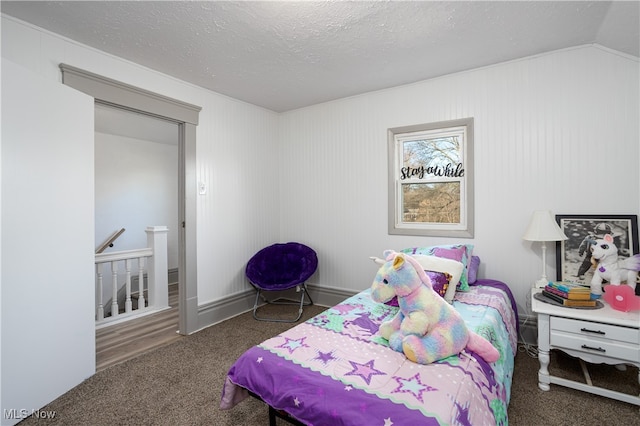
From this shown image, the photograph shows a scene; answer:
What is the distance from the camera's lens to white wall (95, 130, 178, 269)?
4.99 meters

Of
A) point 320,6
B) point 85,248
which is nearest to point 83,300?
point 85,248

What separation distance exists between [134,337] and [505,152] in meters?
3.99

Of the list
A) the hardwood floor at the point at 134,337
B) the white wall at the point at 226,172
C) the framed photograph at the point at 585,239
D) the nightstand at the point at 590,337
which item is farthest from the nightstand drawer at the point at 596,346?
the hardwood floor at the point at 134,337

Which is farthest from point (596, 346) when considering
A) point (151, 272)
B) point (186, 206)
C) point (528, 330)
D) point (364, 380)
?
point (151, 272)

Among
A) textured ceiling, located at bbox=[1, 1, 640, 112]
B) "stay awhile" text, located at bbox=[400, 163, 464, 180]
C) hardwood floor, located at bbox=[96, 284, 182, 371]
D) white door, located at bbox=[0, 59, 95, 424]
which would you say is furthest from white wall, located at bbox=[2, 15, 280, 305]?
"stay awhile" text, located at bbox=[400, 163, 464, 180]

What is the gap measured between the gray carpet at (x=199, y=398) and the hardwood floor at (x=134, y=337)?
0.22m

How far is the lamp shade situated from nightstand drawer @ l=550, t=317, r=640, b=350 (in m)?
0.65

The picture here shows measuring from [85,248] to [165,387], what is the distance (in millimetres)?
1152

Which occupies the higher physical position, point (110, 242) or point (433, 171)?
point (433, 171)

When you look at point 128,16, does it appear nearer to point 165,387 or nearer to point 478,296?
point 165,387

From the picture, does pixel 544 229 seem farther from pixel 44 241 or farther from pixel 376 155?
pixel 44 241

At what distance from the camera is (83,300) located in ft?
7.20

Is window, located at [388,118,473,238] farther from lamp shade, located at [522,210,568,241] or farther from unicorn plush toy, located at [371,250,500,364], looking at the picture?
unicorn plush toy, located at [371,250,500,364]

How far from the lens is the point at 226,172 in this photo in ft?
11.5
